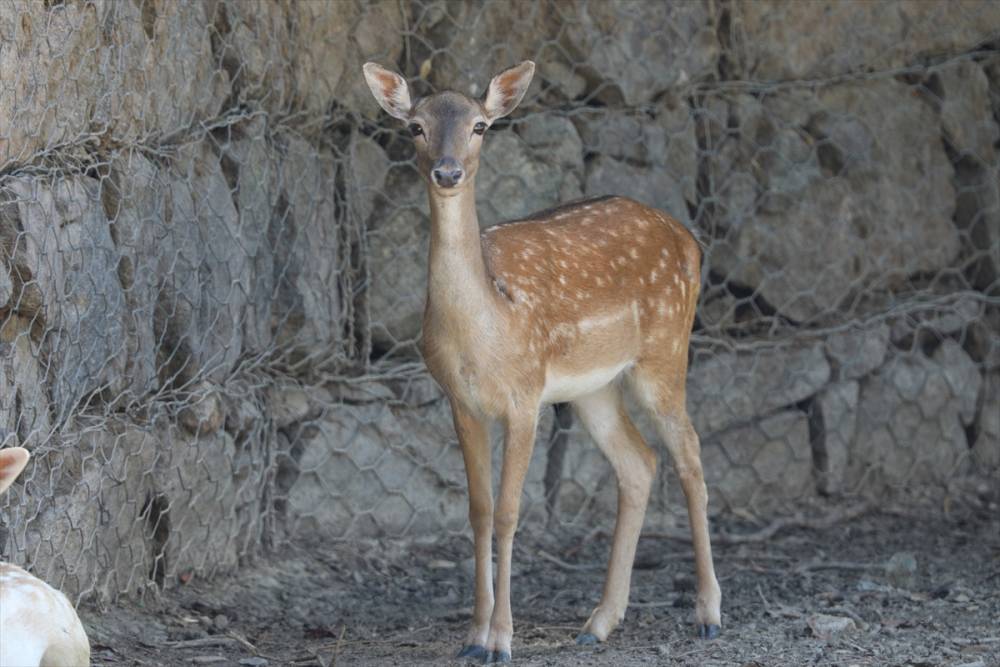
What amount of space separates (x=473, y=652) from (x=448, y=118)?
1.72m

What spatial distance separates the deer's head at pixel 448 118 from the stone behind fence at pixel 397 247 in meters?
0.80

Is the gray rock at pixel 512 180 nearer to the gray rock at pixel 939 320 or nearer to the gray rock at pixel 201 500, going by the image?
the gray rock at pixel 201 500

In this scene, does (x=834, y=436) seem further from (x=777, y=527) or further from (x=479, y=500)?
(x=479, y=500)

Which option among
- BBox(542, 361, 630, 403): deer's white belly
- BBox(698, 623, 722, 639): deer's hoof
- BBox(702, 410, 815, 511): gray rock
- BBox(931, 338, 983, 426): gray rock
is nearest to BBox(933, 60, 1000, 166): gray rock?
BBox(931, 338, 983, 426): gray rock

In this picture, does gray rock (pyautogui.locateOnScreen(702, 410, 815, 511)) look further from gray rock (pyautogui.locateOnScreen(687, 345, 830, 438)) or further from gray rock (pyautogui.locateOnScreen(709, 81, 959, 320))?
gray rock (pyautogui.locateOnScreen(709, 81, 959, 320))

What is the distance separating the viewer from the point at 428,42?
7.23 meters

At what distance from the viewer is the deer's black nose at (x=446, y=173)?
16.6ft

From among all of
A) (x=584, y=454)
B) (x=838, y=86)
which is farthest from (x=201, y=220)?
(x=838, y=86)

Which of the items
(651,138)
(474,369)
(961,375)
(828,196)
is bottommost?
(961,375)

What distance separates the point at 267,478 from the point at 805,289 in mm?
2891

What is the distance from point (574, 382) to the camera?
5.71m

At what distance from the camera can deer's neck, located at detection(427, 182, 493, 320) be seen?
17.1ft

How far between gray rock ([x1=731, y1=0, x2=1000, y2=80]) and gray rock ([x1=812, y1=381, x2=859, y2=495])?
156cm

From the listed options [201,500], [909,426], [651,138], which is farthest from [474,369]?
[909,426]
